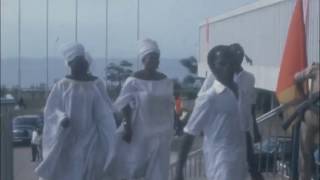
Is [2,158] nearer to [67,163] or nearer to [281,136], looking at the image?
[67,163]

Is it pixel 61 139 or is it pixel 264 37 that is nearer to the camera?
pixel 61 139

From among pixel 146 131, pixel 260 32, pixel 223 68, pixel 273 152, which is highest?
pixel 260 32

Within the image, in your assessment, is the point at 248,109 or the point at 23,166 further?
the point at 23,166

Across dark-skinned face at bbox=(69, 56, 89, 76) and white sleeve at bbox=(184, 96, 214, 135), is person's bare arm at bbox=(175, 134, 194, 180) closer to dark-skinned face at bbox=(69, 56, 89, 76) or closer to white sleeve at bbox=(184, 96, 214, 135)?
white sleeve at bbox=(184, 96, 214, 135)

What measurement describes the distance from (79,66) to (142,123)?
3.29 ft

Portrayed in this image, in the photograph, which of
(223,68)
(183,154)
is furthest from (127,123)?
Answer: (183,154)

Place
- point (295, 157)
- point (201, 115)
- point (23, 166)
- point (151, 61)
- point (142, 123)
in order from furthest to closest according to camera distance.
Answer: point (23, 166) → point (142, 123) → point (151, 61) → point (295, 157) → point (201, 115)

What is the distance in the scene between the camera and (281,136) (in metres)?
14.0

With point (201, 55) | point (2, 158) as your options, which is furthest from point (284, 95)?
point (201, 55)

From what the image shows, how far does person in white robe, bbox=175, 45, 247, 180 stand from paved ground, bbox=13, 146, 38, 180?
7.94 metres

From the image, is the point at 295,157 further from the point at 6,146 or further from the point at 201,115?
the point at 6,146

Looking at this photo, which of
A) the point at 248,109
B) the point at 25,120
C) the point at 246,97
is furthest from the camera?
the point at 25,120

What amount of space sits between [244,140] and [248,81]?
1741mm

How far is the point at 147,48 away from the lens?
470 inches
